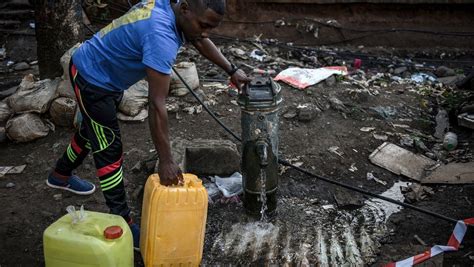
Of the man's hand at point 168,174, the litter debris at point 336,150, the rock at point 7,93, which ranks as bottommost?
the rock at point 7,93

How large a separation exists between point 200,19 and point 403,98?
4396 millimetres

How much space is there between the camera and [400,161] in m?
5.00

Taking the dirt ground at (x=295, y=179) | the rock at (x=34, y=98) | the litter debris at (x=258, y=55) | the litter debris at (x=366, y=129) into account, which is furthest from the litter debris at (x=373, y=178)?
the litter debris at (x=258, y=55)

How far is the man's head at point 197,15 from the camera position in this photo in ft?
8.91

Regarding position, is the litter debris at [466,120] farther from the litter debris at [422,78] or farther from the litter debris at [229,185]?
the litter debris at [229,185]

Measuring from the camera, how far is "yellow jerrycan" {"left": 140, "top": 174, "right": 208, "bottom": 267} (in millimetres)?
2947

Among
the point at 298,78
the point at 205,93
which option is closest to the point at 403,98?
the point at 298,78

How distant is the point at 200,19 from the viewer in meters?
2.76

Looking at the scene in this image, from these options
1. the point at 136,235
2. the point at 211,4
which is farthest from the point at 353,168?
the point at 211,4

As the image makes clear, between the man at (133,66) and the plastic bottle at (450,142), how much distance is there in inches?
109

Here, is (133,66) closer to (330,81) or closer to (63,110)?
(63,110)

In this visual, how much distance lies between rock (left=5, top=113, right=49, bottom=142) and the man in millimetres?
1537

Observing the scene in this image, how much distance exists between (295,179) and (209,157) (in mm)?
852

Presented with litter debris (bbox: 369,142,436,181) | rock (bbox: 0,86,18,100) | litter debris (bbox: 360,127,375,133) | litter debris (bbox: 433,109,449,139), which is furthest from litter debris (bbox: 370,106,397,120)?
rock (bbox: 0,86,18,100)
